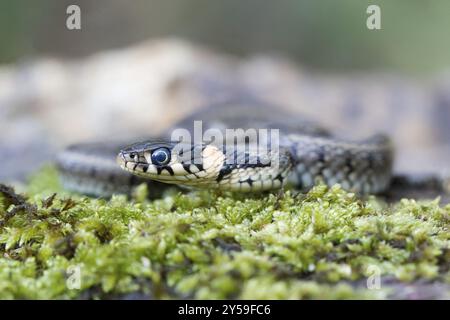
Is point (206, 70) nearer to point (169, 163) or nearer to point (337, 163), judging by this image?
point (337, 163)

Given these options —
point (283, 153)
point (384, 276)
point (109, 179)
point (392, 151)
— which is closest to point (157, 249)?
point (384, 276)

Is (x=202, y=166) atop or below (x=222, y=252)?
atop

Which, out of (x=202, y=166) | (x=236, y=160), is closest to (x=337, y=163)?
(x=236, y=160)

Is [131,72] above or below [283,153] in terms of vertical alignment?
above

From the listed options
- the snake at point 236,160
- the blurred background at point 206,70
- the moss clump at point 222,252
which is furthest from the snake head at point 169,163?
the blurred background at point 206,70

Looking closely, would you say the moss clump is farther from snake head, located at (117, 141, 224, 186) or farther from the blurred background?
the blurred background

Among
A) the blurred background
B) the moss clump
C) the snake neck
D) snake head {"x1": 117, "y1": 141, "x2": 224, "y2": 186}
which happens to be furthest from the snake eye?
the blurred background

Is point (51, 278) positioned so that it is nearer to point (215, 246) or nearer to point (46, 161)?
point (215, 246)

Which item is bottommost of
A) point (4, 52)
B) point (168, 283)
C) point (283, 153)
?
point (168, 283)
